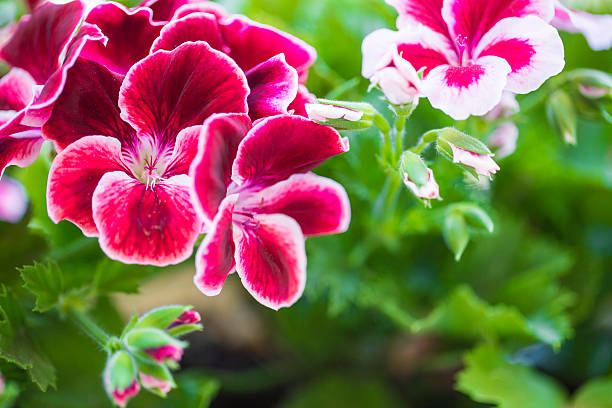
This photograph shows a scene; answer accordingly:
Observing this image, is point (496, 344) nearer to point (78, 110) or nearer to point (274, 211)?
point (274, 211)

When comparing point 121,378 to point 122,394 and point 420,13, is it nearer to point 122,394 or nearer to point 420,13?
point 122,394

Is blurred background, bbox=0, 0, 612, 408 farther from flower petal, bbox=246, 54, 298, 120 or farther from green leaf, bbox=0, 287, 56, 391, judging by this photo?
flower petal, bbox=246, 54, 298, 120

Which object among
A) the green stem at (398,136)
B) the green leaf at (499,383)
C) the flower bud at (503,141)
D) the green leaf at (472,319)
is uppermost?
the green stem at (398,136)

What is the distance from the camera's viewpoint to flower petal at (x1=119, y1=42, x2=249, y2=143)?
1.35 ft

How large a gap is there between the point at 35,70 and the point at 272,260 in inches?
9.4

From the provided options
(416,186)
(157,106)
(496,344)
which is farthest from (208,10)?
(496,344)

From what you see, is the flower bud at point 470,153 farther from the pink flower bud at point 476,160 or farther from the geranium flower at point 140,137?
the geranium flower at point 140,137

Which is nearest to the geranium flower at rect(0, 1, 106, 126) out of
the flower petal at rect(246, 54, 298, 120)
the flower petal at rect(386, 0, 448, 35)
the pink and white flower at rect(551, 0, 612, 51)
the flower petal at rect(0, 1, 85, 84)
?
the flower petal at rect(0, 1, 85, 84)

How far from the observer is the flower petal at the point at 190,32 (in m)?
0.43

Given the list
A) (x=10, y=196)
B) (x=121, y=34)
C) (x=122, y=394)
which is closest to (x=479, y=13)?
(x=121, y=34)

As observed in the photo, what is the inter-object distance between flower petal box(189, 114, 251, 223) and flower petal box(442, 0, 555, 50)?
0.17m

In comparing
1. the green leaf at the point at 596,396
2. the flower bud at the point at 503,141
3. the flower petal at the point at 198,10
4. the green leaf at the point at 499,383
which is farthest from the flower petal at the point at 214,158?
the green leaf at the point at 596,396

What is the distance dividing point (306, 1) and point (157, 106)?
53 centimetres

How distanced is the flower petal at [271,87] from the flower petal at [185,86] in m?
0.02
